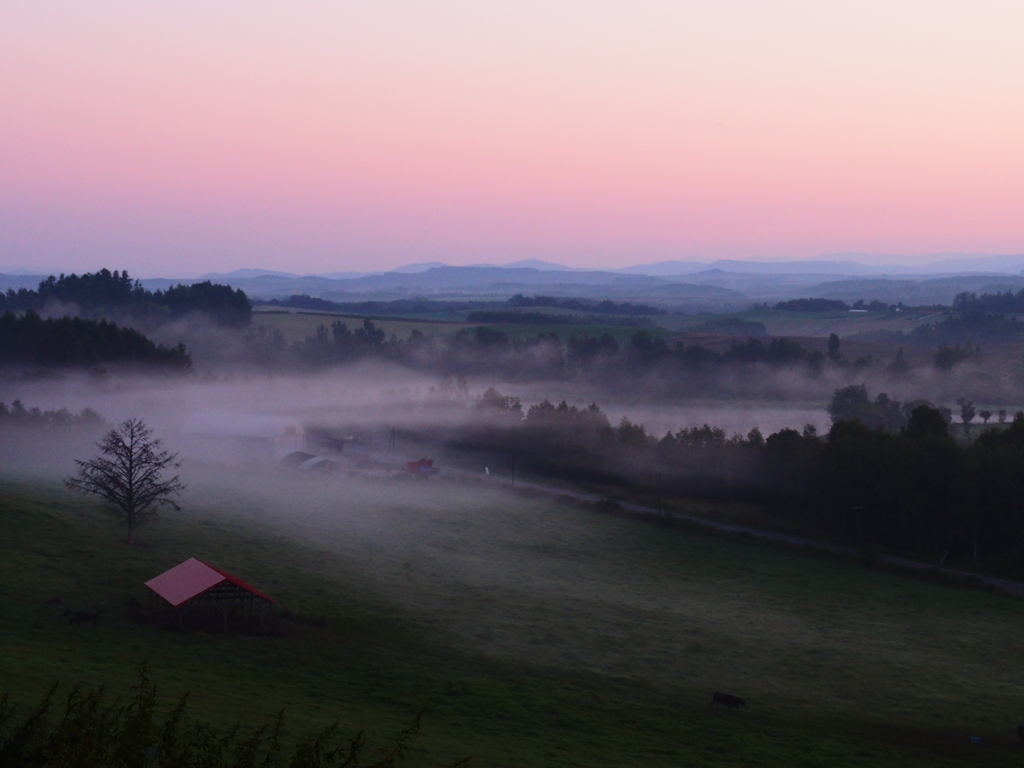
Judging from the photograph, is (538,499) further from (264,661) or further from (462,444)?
(264,661)

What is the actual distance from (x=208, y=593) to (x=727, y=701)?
14.3 meters

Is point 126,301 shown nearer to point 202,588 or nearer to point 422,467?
point 422,467

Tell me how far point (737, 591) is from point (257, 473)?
33805 mm

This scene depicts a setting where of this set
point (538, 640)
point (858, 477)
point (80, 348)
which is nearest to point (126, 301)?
point (80, 348)

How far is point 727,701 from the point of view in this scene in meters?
24.8

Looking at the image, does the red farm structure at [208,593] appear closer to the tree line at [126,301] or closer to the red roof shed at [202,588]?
the red roof shed at [202,588]

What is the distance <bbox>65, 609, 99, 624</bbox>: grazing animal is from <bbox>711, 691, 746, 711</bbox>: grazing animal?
1626cm

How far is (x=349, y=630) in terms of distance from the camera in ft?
96.6

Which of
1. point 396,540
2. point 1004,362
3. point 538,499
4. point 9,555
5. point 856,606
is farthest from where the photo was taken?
point 1004,362

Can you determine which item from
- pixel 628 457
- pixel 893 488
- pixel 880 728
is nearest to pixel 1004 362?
pixel 628 457

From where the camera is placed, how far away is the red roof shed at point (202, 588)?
93.6 feet

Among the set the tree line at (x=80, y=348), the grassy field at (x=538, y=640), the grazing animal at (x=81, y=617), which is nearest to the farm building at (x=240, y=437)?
the grassy field at (x=538, y=640)

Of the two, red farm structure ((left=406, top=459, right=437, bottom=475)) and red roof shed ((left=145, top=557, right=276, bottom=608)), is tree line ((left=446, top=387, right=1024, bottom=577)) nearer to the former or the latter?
red farm structure ((left=406, top=459, right=437, bottom=475))

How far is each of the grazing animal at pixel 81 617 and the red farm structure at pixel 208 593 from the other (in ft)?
6.29
